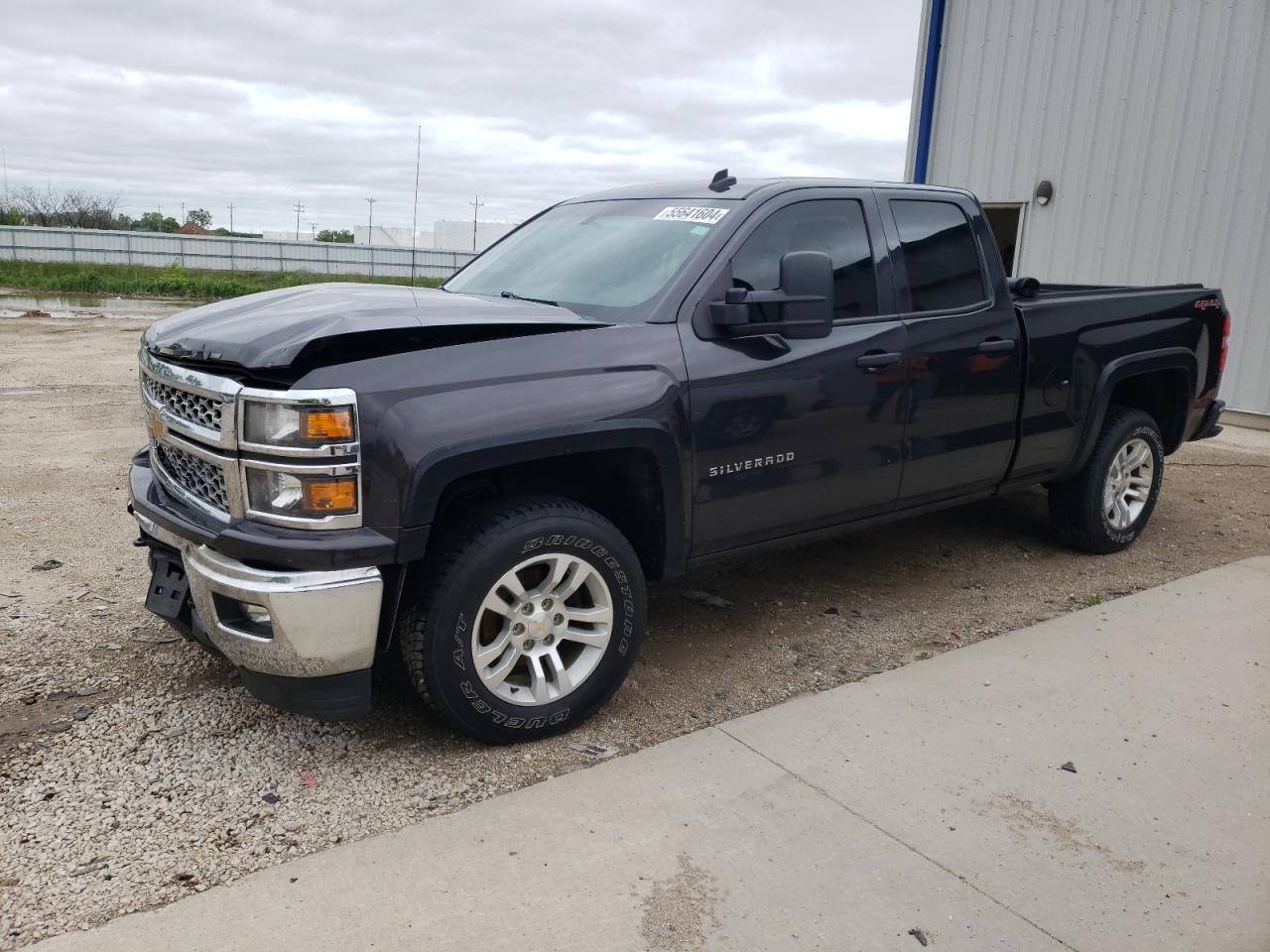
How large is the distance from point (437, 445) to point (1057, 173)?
9951mm

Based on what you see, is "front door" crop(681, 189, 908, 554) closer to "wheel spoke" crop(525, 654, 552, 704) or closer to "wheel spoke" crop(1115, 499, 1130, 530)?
"wheel spoke" crop(525, 654, 552, 704)

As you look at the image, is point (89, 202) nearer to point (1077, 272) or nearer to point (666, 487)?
point (1077, 272)

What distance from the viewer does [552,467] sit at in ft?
12.0

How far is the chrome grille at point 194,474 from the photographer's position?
3160 mm

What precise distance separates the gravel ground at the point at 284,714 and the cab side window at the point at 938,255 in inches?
58.4

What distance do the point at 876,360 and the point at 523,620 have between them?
6.17ft

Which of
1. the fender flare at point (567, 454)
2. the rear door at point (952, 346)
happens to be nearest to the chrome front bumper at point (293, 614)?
the fender flare at point (567, 454)

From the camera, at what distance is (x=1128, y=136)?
10445 millimetres

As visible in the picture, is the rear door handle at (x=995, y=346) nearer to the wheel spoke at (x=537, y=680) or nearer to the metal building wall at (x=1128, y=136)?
the wheel spoke at (x=537, y=680)

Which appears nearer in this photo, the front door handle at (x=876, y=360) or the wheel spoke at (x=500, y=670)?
the wheel spoke at (x=500, y=670)

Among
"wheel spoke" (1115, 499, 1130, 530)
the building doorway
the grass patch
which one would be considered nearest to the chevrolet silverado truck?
"wheel spoke" (1115, 499, 1130, 530)

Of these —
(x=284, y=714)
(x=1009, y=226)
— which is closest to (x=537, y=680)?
(x=284, y=714)

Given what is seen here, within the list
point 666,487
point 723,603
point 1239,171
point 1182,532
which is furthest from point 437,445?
point 1239,171

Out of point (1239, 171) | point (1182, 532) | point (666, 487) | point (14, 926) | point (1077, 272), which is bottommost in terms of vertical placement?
point (14, 926)
